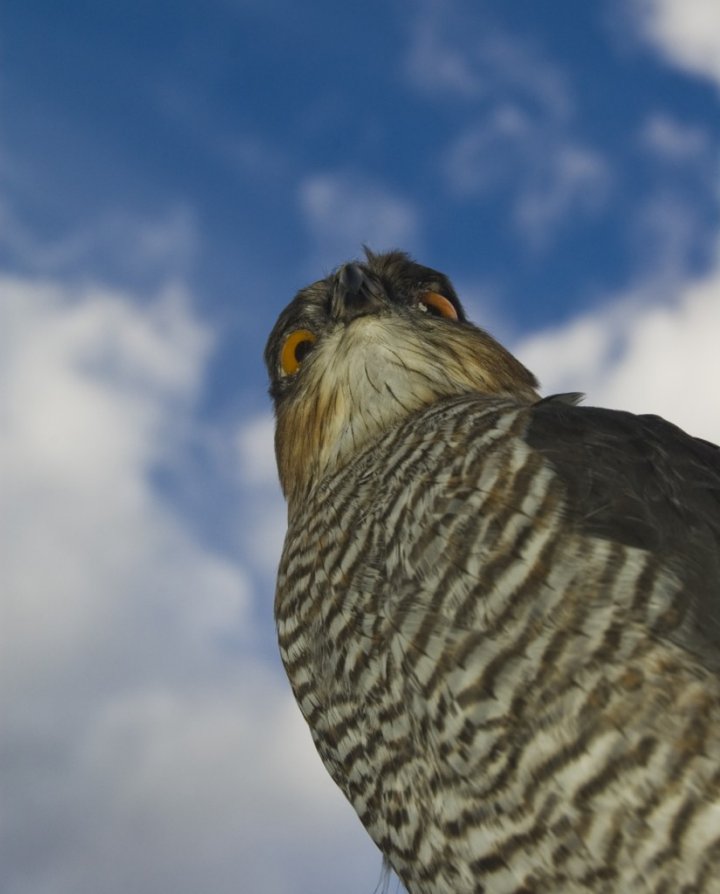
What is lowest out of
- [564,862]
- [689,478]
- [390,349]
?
[564,862]

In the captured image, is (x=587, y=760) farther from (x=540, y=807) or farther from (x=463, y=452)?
(x=463, y=452)

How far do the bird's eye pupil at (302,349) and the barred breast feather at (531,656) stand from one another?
1.48 meters

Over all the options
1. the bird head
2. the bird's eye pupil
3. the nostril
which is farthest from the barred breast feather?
the bird's eye pupil

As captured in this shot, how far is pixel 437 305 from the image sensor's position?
6824 millimetres

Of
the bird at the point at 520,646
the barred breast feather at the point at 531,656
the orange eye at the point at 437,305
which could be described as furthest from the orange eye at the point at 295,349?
the barred breast feather at the point at 531,656

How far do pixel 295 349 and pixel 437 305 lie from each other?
0.90 meters

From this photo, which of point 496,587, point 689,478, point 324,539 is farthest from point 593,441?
point 324,539

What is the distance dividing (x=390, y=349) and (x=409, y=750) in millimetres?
2407

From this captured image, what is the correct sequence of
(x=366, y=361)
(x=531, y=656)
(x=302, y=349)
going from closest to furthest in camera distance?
1. (x=531, y=656)
2. (x=366, y=361)
3. (x=302, y=349)

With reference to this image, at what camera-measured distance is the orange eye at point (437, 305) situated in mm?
6781

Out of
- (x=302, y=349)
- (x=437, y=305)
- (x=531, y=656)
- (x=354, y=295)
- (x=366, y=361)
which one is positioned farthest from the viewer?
(x=437, y=305)

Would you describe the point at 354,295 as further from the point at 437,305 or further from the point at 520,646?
the point at 520,646

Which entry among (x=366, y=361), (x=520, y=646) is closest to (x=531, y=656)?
(x=520, y=646)

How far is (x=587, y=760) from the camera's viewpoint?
13.1 feet
